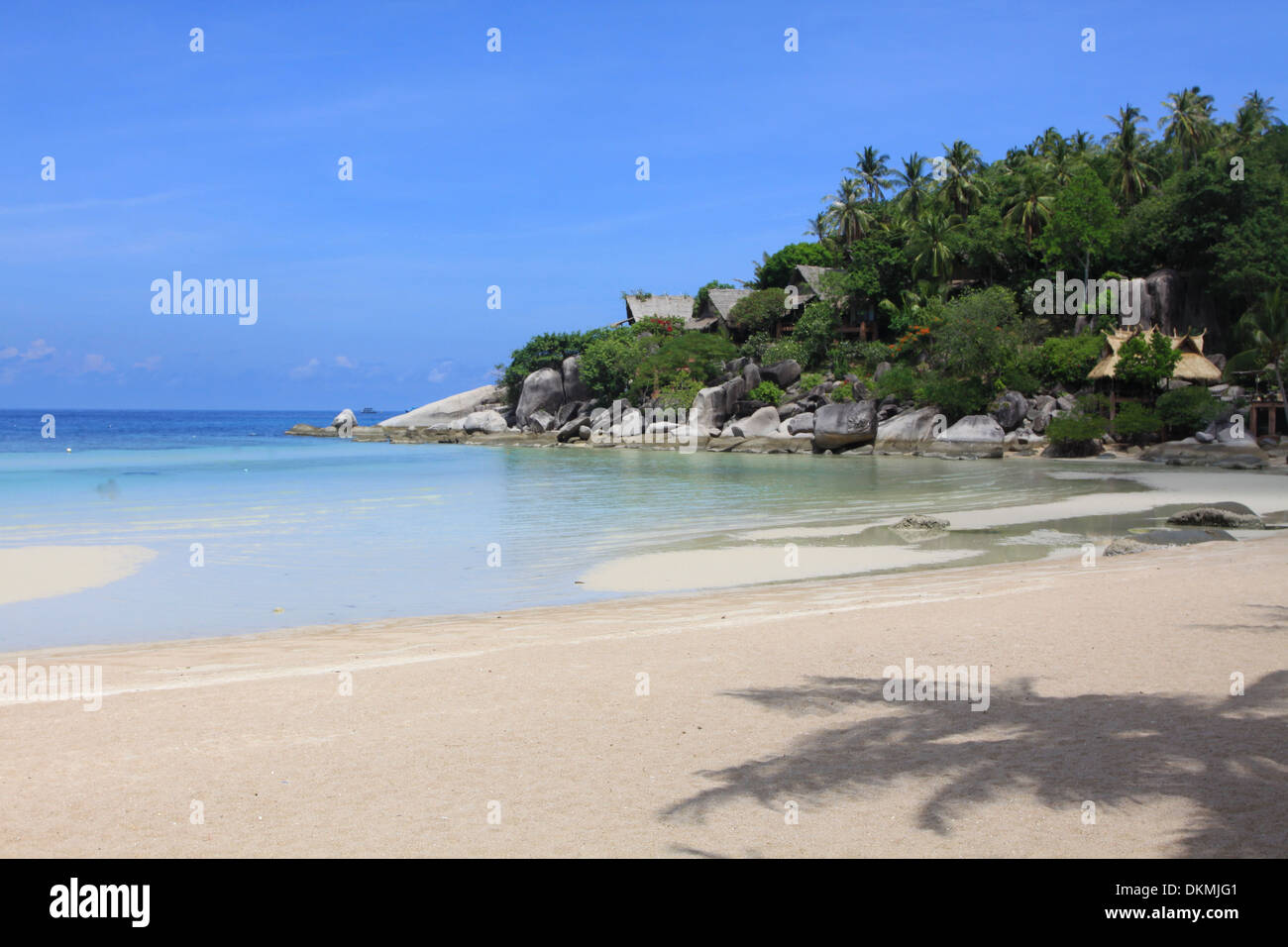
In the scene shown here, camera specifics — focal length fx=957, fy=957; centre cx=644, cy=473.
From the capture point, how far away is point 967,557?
50.0 feet

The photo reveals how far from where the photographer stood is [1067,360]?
45156mm

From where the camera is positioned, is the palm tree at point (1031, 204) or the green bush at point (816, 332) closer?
the palm tree at point (1031, 204)

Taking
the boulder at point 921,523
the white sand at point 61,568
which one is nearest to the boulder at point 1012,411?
the boulder at point 921,523

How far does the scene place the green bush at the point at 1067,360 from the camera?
44.8m

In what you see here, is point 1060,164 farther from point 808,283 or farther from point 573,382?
point 573,382

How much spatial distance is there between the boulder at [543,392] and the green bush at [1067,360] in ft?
111

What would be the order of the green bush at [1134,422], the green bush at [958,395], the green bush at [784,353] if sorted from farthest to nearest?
the green bush at [784,353], the green bush at [958,395], the green bush at [1134,422]

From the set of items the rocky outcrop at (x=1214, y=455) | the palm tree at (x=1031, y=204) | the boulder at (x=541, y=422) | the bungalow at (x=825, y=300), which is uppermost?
the palm tree at (x=1031, y=204)

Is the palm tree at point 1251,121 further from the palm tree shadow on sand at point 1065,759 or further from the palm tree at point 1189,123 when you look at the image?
the palm tree shadow on sand at point 1065,759

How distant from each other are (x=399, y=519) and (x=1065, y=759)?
18.5 meters

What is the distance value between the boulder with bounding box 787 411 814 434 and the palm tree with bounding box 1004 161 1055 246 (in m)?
15.6
